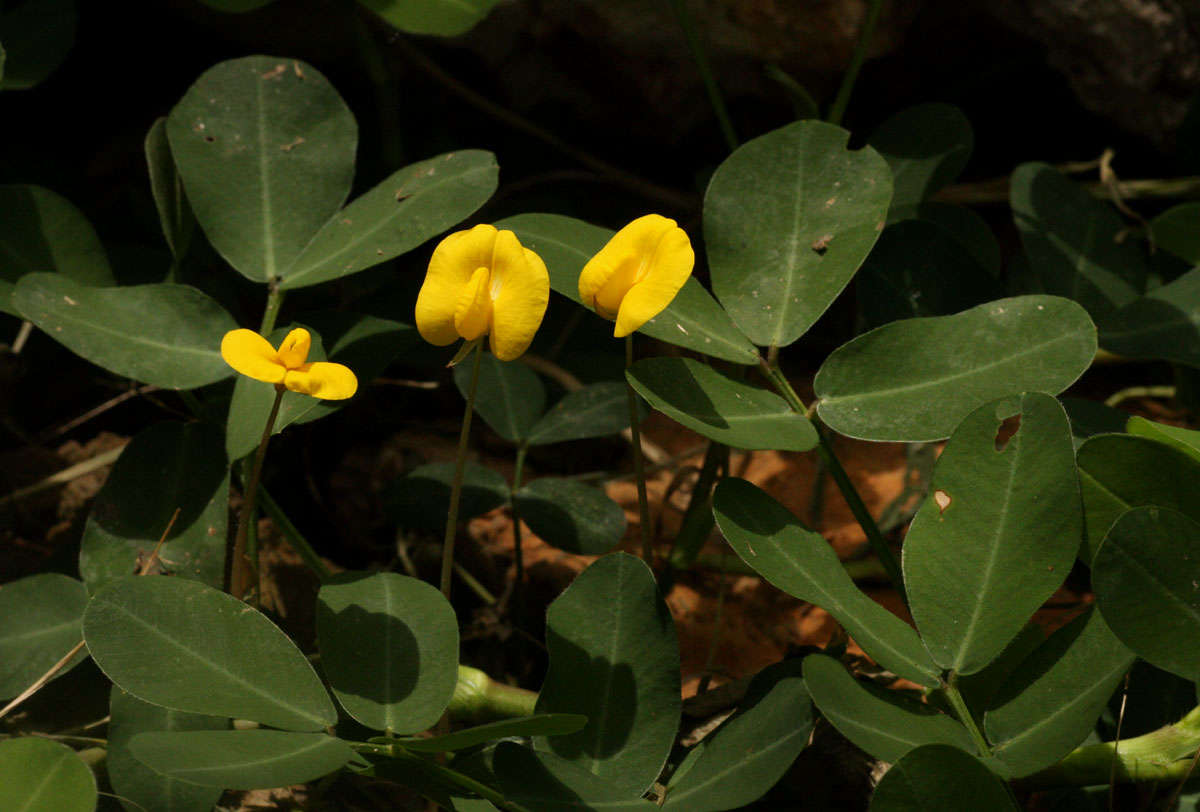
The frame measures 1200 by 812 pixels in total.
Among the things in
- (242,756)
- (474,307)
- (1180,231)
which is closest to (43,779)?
(242,756)

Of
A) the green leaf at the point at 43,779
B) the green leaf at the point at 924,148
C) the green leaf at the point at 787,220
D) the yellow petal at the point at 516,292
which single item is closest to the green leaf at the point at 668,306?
the green leaf at the point at 787,220

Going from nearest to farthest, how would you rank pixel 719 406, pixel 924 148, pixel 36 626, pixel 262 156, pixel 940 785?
pixel 940 785, pixel 719 406, pixel 36 626, pixel 262 156, pixel 924 148

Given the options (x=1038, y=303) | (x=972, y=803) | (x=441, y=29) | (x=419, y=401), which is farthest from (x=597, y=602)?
(x=419, y=401)

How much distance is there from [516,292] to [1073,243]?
2.80 ft

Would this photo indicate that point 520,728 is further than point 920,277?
No

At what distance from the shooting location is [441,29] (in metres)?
1.27

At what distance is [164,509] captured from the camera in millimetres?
1114

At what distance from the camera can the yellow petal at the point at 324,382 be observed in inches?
32.8

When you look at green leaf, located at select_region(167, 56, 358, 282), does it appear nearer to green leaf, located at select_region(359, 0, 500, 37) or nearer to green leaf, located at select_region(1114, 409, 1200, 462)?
green leaf, located at select_region(359, 0, 500, 37)

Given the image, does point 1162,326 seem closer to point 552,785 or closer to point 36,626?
point 552,785

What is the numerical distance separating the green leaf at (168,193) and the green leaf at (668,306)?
0.44 metres

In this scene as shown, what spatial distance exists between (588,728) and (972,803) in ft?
0.99

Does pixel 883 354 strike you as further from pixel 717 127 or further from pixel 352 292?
pixel 717 127

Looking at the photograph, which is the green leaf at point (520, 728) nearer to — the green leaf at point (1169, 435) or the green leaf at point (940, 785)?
the green leaf at point (940, 785)
